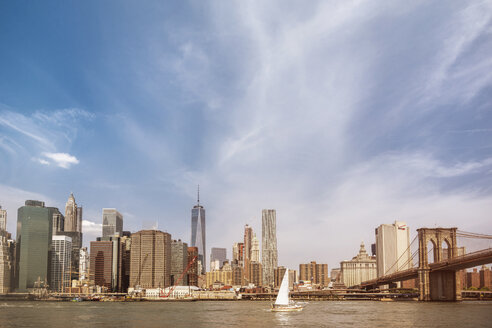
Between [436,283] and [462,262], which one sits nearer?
[462,262]

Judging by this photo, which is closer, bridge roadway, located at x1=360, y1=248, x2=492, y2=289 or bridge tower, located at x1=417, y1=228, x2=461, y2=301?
bridge roadway, located at x1=360, y1=248, x2=492, y2=289

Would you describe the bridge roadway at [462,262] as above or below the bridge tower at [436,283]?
above

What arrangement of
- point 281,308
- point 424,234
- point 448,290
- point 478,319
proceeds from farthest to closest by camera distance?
point 424,234 → point 448,290 → point 281,308 → point 478,319

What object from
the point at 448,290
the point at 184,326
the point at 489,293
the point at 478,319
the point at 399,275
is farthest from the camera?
the point at 489,293

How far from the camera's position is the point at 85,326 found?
71312mm

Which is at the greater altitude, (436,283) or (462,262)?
(462,262)

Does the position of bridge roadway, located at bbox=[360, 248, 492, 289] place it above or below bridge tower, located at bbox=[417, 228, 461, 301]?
above

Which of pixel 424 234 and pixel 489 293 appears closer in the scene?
pixel 424 234

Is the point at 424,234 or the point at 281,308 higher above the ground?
the point at 424,234

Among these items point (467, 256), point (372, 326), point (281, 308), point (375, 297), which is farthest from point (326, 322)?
point (375, 297)

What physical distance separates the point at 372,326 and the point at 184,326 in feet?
77.2

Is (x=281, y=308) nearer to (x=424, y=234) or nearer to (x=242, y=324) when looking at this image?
(x=242, y=324)

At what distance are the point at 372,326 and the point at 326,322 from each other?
942 cm

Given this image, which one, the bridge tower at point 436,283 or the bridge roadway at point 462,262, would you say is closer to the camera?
the bridge roadway at point 462,262
